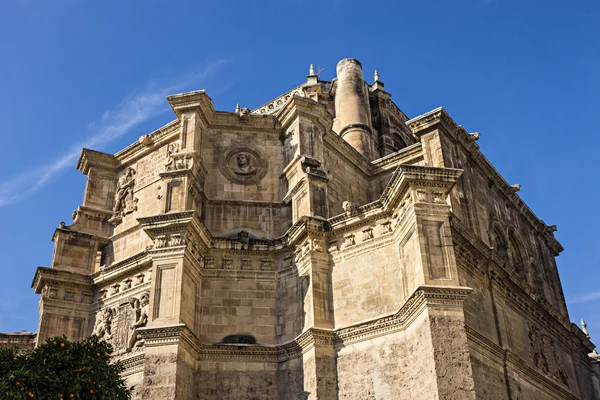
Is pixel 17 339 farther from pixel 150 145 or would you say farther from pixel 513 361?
pixel 513 361

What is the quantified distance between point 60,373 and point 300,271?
6.60m

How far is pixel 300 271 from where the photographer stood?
17266mm

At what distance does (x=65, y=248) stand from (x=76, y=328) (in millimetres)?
2510

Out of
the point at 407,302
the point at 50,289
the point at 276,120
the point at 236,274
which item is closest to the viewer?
the point at 407,302

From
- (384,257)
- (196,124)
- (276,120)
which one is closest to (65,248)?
(196,124)

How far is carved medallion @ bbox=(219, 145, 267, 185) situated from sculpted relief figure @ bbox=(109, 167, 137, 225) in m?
3.09

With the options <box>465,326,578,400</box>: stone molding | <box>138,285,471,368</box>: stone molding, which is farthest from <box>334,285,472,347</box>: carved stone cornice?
<box>465,326,578,400</box>: stone molding

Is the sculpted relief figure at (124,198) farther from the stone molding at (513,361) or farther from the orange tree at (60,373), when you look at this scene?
the stone molding at (513,361)

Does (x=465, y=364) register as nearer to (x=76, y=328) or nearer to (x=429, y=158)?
(x=429, y=158)

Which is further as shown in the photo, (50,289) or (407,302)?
(50,289)

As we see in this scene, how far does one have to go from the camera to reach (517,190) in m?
23.9

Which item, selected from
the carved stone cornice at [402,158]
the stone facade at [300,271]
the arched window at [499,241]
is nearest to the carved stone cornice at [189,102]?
the stone facade at [300,271]

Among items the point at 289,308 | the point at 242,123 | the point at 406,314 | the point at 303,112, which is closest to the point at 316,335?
the point at 289,308

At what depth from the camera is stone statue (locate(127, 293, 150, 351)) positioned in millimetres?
17125
